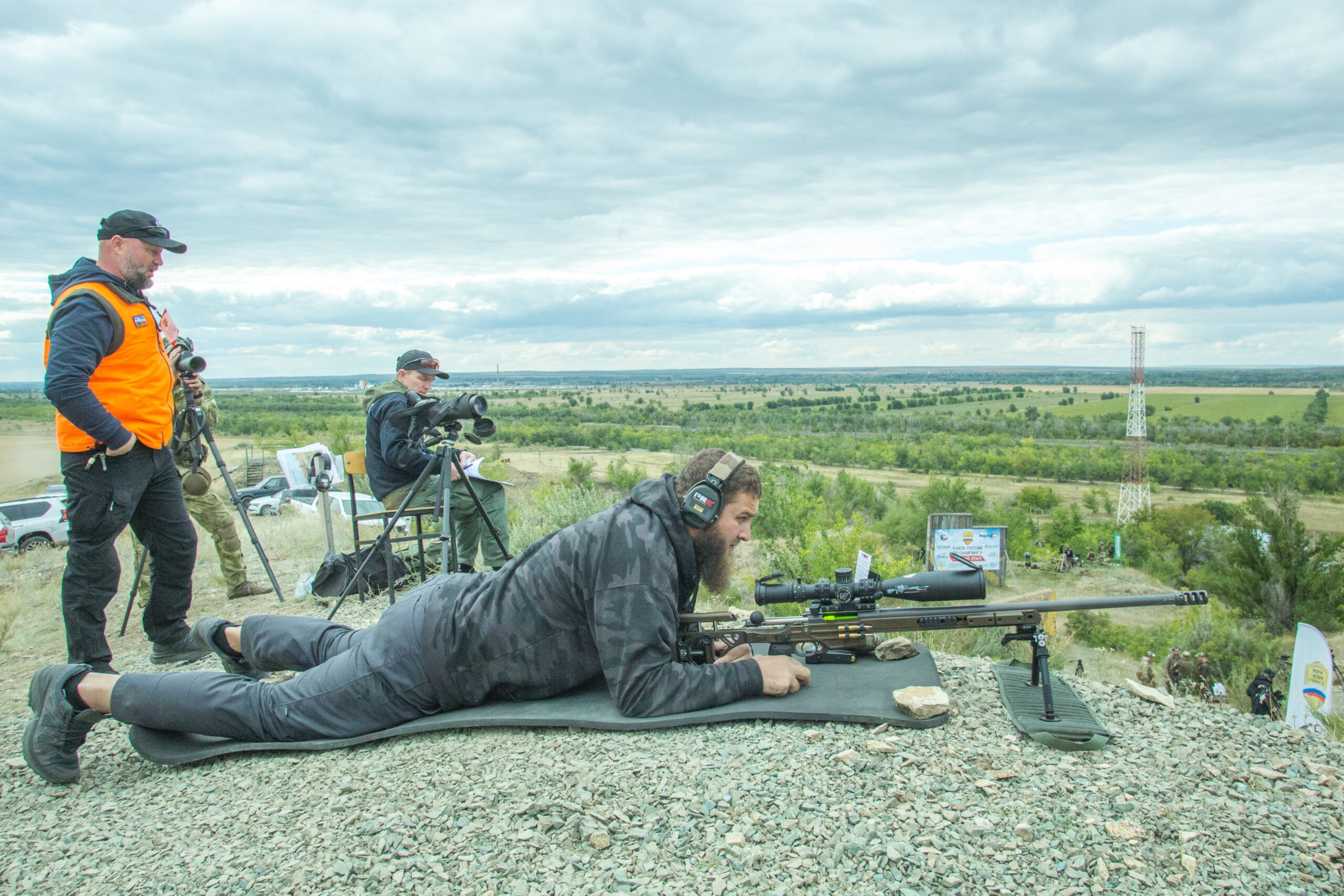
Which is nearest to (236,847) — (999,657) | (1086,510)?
(999,657)

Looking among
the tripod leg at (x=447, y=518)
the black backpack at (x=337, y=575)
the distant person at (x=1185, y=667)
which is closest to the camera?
the tripod leg at (x=447, y=518)

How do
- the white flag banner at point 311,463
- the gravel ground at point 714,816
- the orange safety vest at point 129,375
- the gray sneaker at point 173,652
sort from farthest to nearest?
the white flag banner at point 311,463 → the gray sneaker at point 173,652 → the orange safety vest at point 129,375 → the gravel ground at point 714,816

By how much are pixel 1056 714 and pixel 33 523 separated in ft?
67.3

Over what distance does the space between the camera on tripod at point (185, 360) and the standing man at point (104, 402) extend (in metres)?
0.72

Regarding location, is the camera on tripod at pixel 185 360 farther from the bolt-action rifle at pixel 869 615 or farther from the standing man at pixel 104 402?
the bolt-action rifle at pixel 869 615

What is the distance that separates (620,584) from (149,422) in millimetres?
3182

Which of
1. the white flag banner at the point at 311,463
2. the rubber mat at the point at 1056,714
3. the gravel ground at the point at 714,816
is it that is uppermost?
the white flag banner at the point at 311,463

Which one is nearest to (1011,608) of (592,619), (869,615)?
(869,615)

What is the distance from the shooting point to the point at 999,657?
20.5ft

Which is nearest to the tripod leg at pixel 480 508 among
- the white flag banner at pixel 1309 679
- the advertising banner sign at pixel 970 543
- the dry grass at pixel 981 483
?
the white flag banner at pixel 1309 679

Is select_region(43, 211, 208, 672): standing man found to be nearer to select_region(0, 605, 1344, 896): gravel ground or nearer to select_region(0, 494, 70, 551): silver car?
select_region(0, 605, 1344, 896): gravel ground

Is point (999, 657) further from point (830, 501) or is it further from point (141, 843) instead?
point (830, 501)

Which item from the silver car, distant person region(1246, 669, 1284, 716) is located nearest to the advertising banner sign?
distant person region(1246, 669, 1284, 716)

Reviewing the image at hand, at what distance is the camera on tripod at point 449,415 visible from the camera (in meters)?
5.65
